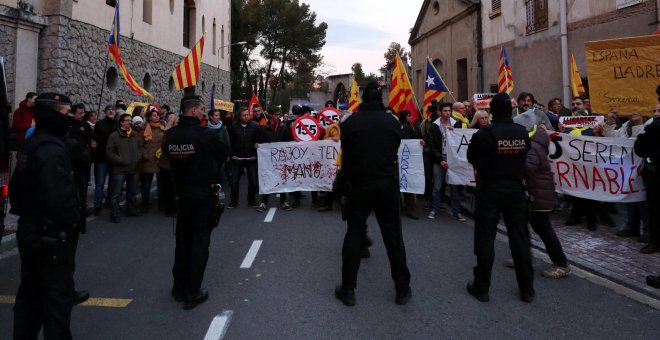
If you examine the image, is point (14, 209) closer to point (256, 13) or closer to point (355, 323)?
point (355, 323)

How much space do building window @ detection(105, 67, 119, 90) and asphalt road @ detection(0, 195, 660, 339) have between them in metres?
11.4

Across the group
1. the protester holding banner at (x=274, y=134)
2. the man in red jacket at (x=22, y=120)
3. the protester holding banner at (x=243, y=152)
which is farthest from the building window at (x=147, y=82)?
the protester holding banner at (x=243, y=152)

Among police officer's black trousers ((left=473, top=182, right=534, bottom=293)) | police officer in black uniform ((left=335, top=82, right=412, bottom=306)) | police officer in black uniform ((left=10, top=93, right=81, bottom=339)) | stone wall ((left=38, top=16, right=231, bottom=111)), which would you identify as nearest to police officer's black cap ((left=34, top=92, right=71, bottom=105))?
police officer in black uniform ((left=10, top=93, right=81, bottom=339))

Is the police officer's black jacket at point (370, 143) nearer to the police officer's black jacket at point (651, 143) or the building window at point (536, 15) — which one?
the police officer's black jacket at point (651, 143)

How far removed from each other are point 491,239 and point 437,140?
13.9 ft

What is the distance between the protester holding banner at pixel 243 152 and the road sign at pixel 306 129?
797 millimetres

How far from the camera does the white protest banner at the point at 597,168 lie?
23.2 feet

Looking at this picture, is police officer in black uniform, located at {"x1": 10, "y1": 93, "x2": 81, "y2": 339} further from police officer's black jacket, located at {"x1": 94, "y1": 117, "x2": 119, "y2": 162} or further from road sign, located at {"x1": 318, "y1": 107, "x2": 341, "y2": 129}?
road sign, located at {"x1": 318, "y1": 107, "x2": 341, "y2": 129}

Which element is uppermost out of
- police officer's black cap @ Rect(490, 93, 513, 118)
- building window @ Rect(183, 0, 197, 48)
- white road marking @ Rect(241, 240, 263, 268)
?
building window @ Rect(183, 0, 197, 48)

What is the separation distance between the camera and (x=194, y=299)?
4.43 meters

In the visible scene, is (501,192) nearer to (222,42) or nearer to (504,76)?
(504,76)

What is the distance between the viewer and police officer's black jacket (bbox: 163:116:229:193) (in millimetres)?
4449

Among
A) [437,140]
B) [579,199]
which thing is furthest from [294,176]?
[579,199]

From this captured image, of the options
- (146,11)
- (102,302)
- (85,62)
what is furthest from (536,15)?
(102,302)
